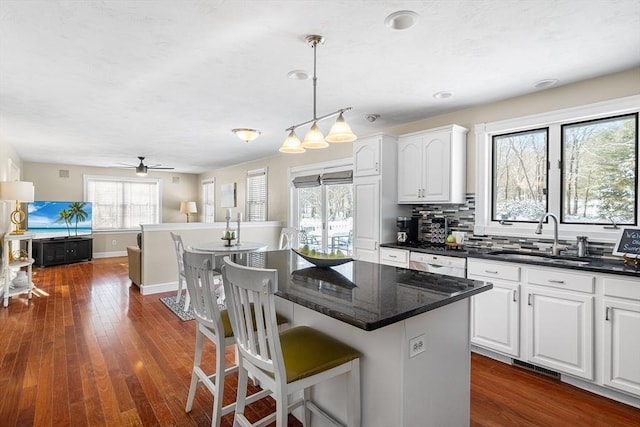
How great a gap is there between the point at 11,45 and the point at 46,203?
283 inches

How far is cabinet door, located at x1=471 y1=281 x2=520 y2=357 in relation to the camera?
2877 mm

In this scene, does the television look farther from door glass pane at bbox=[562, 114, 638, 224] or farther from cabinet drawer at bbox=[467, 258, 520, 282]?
door glass pane at bbox=[562, 114, 638, 224]

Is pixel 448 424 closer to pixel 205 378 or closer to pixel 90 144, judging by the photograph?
pixel 205 378

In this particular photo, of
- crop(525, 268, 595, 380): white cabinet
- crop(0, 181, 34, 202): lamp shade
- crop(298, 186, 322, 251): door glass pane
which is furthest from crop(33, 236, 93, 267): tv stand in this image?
crop(525, 268, 595, 380): white cabinet

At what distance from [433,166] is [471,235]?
86cm

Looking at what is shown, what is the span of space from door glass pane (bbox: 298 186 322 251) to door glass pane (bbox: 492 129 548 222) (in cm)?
287

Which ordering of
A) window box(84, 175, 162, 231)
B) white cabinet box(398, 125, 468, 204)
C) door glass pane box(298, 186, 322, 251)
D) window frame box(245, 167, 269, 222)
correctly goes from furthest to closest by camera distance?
1. window box(84, 175, 162, 231)
2. window frame box(245, 167, 269, 222)
3. door glass pane box(298, 186, 322, 251)
4. white cabinet box(398, 125, 468, 204)

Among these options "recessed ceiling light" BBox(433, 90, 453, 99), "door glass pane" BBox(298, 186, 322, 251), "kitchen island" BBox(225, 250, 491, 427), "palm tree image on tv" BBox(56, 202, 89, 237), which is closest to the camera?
Result: "kitchen island" BBox(225, 250, 491, 427)

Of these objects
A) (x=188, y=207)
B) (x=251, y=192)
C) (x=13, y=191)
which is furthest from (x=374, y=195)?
(x=188, y=207)

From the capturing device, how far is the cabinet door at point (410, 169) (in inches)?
156

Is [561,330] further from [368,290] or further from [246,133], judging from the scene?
[246,133]

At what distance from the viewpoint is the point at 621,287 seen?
2355mm

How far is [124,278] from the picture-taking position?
6.44 metres

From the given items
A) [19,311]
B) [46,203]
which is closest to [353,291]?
[19,311]
